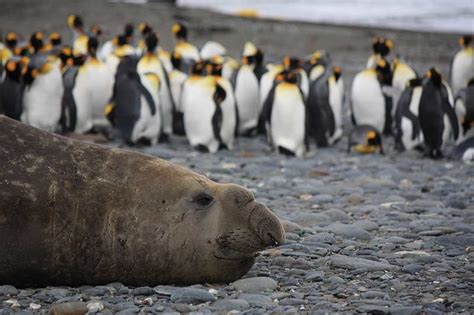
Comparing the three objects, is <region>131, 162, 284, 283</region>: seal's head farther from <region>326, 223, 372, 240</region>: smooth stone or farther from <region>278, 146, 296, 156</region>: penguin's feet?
<region>278, 146, 296, 156</region>: penguin's feet

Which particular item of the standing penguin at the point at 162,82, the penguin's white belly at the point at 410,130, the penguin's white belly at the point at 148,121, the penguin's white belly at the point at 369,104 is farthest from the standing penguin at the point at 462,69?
the penguin's white belly at the point at 148,121

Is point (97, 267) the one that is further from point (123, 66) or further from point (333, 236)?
point (123, 66)

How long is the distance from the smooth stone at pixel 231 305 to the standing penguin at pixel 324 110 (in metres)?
8.05

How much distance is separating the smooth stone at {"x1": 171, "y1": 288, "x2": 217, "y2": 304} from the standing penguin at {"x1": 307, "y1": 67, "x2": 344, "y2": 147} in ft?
26.2

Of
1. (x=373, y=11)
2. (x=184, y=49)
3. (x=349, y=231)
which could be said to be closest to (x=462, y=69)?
(x=184, y=49)

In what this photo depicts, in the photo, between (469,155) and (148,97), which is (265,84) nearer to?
(148,97)

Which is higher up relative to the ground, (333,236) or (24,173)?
(24,173)

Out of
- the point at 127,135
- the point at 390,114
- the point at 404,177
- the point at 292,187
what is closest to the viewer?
the point at 292,187

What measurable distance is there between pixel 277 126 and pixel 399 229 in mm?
5314

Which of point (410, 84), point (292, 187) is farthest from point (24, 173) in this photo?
point (410, 84)

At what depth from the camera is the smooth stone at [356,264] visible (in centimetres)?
593

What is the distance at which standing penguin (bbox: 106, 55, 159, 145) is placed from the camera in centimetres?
1237

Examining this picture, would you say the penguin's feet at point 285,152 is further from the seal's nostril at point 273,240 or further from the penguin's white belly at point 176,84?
the seal's nostril at point 273,240

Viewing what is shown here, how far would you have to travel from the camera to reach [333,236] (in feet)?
22.5
